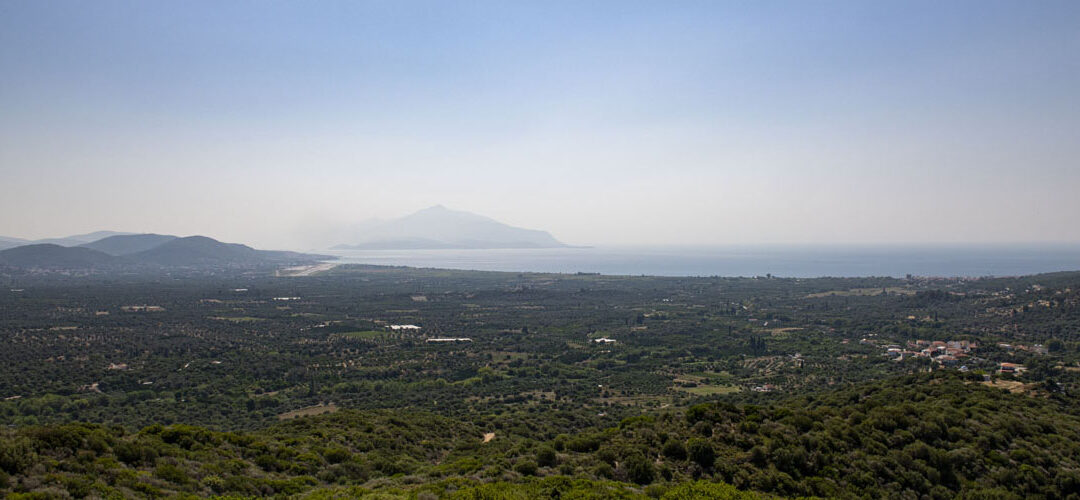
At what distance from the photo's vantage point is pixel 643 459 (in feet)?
45.1

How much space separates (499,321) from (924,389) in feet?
215

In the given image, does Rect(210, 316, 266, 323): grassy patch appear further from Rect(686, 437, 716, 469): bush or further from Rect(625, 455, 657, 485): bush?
Rect(686, 437, 716, 469): bush

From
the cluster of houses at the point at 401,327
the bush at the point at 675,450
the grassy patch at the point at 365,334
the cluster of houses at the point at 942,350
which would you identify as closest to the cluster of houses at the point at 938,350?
the cluster of houses at the point at 942,350

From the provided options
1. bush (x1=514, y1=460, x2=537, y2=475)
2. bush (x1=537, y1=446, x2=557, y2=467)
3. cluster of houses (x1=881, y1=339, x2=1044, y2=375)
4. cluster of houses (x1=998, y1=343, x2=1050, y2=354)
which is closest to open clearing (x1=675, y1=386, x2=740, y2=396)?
cluster of houses (x1=881, y1=339, x2=1044, y2=375)

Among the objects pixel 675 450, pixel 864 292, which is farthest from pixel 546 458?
pixel 864 292

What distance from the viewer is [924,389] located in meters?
24.1

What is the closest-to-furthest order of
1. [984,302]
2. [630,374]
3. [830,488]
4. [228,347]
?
[830,488], [630,374], [228,347], [984,302]

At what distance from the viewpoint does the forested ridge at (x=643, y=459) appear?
11.0 metres

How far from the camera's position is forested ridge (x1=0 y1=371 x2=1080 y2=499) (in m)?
11.0

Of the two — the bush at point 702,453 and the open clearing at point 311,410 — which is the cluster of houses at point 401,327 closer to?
the open clearing at point 311,410

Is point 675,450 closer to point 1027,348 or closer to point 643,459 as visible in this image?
point 643,459

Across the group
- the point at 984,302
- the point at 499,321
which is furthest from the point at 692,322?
the point at 984,302

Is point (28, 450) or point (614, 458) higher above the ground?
point (28, 450)

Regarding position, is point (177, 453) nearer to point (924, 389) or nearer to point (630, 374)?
point (924, 389)
